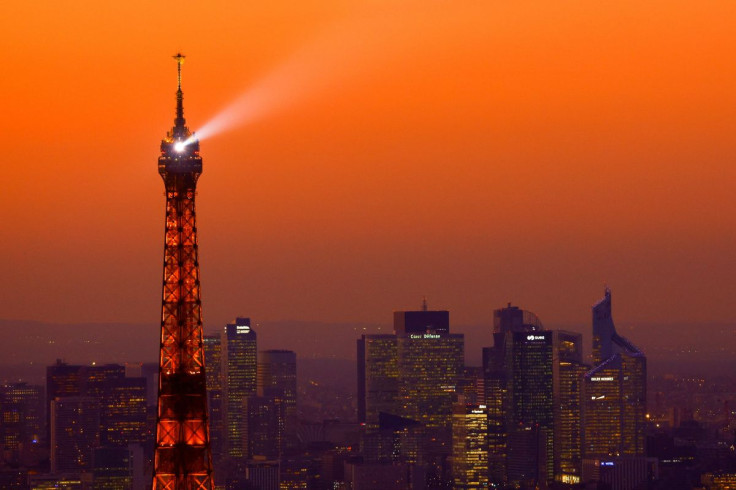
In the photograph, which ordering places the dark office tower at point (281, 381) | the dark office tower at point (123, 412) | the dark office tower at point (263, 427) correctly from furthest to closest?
the dark office tower at point (281, 381)
the dark office tower at point (263, 427)
the dark office tower at point (123, 412)

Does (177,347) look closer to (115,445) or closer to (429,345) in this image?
(115,445)

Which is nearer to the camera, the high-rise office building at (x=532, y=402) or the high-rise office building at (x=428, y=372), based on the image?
the high-rise office building at (x=532, y=402)

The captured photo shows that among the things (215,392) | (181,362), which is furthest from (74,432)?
(181,362)

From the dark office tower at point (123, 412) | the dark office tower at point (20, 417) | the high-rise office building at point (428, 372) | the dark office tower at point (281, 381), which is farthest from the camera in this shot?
the high-rise office building at point (428, 372)

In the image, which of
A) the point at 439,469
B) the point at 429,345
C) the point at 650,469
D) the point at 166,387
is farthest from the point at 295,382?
the point at 166,387

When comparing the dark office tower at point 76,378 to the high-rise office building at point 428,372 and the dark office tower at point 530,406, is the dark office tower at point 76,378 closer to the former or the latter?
the dark office tower at point 530,406

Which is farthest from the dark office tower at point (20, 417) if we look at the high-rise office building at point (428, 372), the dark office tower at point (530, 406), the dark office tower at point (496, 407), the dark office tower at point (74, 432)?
the dark office tower at point (530, 406)
